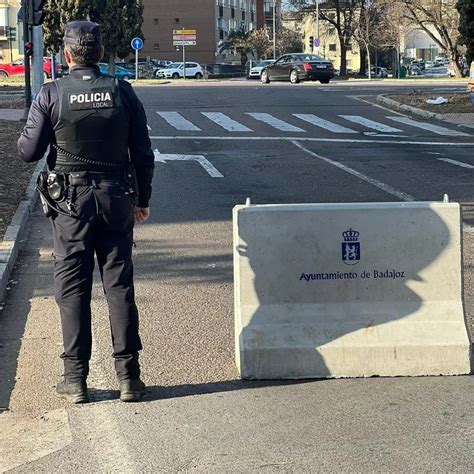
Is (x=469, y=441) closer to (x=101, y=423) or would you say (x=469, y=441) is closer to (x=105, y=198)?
(x=101, y=423)

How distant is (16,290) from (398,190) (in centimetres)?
641

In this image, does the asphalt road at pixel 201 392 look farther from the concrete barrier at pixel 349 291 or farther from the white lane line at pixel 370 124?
the white lane line at pixel 370 124

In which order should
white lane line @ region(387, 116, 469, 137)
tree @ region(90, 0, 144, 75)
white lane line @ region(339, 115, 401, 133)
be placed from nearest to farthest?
white lane line @ region(387, 116, 469, 137) → white lane line @ region(339, 115, 401, 133) → tree @ region(90, 0, 144, 75)

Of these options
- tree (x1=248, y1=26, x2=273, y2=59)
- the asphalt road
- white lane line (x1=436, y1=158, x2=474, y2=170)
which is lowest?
the asphalt road

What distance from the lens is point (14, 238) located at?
32.2 ft

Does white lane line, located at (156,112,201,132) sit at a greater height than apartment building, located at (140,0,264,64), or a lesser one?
lesser

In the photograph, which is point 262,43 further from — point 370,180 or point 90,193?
point 90,193

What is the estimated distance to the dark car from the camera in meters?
43.1

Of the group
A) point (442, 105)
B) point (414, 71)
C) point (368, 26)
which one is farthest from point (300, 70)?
point (414, 71)

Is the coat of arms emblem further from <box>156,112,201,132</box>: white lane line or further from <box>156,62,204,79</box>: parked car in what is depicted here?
<box>156,62,204,79</box>: parked car

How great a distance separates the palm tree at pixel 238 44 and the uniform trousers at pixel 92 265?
90.1 metres

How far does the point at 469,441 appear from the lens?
473 centimetres

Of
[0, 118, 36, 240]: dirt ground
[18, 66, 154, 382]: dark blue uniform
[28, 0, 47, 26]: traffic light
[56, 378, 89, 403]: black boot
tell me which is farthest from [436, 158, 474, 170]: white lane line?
[56, 378, 89, 403]: black boot

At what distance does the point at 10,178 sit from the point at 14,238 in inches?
174
